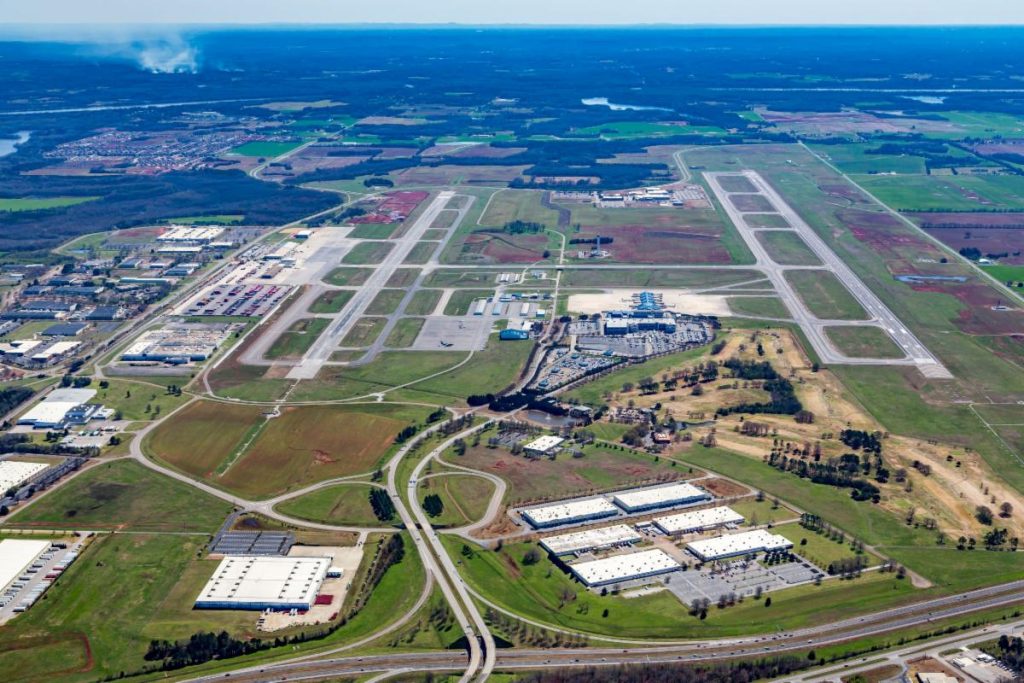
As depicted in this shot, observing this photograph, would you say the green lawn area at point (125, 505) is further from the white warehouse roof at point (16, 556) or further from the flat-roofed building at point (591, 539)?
the flat-roofed building at point (591, 539)

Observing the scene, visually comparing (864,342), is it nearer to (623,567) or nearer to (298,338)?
(623,567)

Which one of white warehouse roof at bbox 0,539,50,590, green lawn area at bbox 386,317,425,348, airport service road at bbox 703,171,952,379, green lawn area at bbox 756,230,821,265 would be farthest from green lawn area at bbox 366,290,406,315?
white warehouse roof at bbox 0,539,50,590

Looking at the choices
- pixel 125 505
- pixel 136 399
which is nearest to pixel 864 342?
pixel 136 399

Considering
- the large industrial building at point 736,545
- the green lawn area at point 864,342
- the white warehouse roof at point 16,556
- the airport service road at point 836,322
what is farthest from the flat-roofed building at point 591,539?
the green lawn area at point 864,342

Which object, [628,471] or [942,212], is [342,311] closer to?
[628,471]

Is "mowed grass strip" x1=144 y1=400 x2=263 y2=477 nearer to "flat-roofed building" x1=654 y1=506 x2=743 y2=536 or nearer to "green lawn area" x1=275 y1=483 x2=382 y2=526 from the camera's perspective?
"green lawn area" x1=275 y1=483 x2=382 y2=526

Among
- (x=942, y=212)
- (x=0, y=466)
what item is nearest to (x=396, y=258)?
(x=0, y=466)
